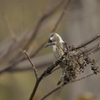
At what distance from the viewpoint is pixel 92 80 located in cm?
457

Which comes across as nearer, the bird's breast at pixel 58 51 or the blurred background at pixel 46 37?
the bird's breast at pixel 58 51

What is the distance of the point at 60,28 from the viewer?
6633 mm

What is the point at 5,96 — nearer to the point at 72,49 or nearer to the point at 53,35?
the point at 53,35

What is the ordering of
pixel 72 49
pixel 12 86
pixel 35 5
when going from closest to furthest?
pixel 72 49
pixel 12 86
pixel 35 5

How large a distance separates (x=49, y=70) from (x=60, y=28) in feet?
16.8

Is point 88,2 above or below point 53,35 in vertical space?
above

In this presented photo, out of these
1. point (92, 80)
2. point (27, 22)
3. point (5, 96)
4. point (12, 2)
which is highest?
point (12, 2)

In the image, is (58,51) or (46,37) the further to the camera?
(46,37)

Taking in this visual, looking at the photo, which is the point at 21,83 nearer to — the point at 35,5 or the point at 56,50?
the point at 35,5

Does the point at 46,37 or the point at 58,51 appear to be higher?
the point at 46,37

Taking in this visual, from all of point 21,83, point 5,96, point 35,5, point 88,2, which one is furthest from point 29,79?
point 88,2

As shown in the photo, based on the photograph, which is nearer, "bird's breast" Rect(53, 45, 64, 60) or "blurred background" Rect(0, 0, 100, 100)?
"bird's breast" Rect(53, 45, 64, 60)

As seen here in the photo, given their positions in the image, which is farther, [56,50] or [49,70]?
[56,50]

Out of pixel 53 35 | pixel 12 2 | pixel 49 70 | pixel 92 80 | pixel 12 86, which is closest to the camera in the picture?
pixel 49 70
